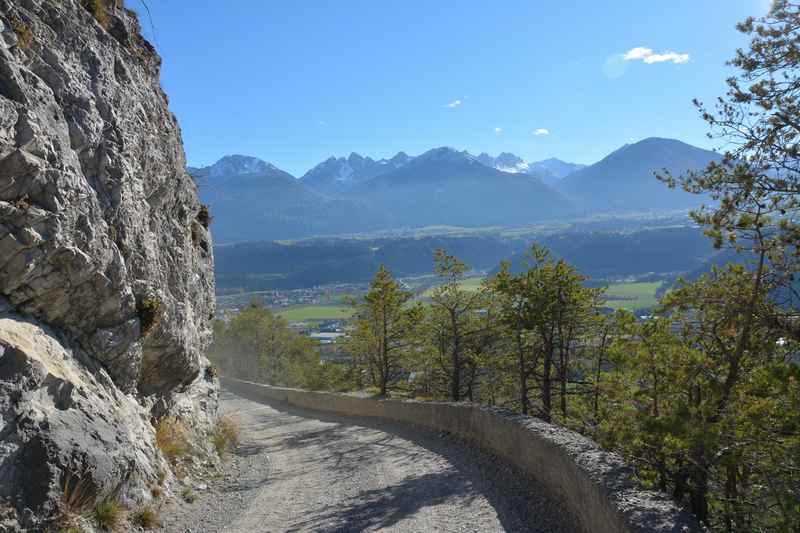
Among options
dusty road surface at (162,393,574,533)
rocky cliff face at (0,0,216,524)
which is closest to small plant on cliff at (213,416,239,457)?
dusty road surface at (162,393,574,533)

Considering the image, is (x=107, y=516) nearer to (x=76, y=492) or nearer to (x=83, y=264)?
(x=76, y=492)

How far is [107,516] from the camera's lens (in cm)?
743

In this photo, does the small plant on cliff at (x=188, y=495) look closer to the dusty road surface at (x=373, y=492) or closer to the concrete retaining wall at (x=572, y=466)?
the dusty road surface at (x=373, y=492)

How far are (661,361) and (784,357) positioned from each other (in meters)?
1.40

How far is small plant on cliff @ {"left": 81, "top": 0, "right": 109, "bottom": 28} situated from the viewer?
11.7 metres

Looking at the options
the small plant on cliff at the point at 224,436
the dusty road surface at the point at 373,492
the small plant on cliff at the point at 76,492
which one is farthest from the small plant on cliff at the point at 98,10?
the small plant on cliff at the point at 224,436

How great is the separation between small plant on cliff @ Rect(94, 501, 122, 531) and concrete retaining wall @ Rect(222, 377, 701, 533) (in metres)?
6.40

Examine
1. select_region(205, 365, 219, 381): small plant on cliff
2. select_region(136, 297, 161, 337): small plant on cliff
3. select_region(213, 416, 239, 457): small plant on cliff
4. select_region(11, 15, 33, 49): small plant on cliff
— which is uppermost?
select_region(11, 15, 33, 49): small plant on cliff

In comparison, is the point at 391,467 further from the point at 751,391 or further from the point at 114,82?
the point at 114,82

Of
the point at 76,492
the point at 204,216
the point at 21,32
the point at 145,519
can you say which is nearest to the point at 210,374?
the point at 204,216

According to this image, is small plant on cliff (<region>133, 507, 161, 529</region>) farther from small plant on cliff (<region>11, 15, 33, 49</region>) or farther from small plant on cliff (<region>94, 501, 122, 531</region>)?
small plant on cliff (<region>11, 15, 33, 49</region>)

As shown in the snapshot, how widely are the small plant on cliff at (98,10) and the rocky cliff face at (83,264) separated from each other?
0.09ft

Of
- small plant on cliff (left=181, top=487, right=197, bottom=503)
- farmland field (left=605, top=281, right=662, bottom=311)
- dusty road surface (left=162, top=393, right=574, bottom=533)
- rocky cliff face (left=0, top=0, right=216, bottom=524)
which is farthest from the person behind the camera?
farmland field (left=605, top=281, right=662, bottom=311)

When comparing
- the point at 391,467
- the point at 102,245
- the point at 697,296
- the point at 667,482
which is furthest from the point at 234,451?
the point at 697,296
